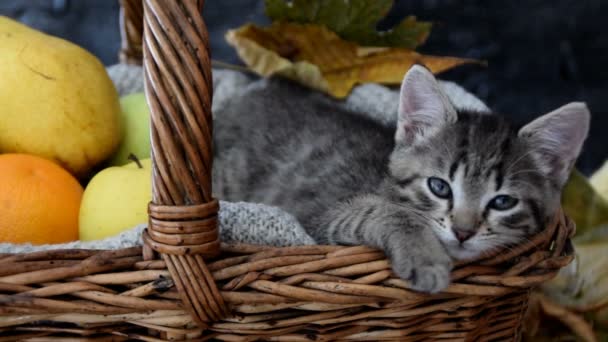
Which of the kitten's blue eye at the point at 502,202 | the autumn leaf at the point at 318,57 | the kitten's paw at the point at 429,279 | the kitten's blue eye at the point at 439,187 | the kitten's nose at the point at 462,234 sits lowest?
the kitten's paw at the point at 429,279

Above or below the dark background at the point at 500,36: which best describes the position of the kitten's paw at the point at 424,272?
below

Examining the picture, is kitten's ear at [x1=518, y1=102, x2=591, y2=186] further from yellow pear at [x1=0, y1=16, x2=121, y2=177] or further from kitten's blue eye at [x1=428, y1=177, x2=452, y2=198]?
yellow pear at [x1=0, y1=16, x2=121, y2=177]

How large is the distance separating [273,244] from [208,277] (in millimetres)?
174

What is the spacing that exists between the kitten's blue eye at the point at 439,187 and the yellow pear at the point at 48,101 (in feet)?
2.09

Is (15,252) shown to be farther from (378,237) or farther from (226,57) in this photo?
(226,57)

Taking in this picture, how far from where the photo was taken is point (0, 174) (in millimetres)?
1105

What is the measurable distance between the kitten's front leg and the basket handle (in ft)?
0.85

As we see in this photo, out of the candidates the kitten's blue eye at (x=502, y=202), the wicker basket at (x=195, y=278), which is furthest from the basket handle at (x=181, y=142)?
the kitten's blue eye at (x=502, y=202)

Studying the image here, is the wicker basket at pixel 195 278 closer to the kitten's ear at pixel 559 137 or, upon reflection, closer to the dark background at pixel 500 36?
the kitten's ear at pixel 559 137

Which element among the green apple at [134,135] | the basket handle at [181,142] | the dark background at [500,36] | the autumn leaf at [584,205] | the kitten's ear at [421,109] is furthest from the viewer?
the dark background at [500,36]

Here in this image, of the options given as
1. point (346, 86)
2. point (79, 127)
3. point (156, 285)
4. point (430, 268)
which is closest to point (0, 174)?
point (79, 127)

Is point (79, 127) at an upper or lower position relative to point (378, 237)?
upper

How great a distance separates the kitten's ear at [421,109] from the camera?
3.76 feet

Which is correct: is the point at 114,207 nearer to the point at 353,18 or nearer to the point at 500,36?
the point at 353,18
